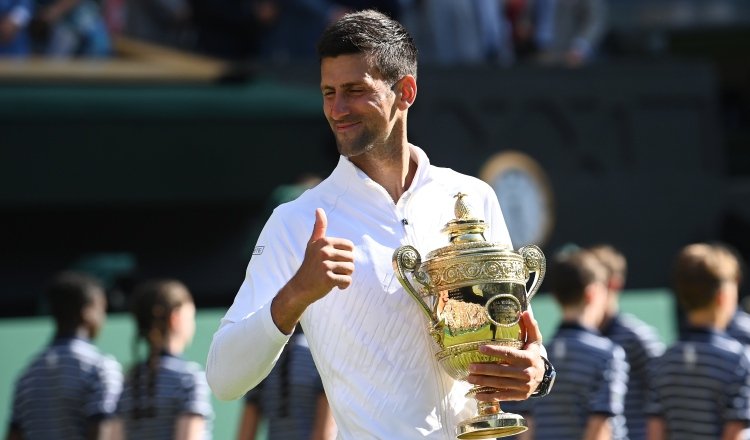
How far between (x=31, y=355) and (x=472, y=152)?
4.33m

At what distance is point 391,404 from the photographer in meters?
3.29

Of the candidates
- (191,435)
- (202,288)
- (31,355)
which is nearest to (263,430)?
(31,355)

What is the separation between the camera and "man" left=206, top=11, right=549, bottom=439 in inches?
127

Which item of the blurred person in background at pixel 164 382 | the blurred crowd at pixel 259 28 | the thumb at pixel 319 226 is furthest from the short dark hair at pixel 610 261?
the thumb at pixel 319 226

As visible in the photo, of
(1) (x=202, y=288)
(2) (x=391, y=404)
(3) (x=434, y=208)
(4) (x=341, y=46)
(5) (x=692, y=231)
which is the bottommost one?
(2) (x=391, y=404)

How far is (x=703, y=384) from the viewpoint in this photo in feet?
19.1

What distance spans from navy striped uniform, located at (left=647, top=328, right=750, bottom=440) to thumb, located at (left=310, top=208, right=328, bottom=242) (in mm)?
3027

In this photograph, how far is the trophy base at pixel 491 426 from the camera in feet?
10.5

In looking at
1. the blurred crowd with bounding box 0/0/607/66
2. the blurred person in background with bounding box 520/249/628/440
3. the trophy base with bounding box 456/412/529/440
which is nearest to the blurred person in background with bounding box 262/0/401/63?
the blurred crowd with bounding box 0/0/607/66

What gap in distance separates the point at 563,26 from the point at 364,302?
9022 millimetres

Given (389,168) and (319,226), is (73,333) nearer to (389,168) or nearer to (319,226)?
(389,168)

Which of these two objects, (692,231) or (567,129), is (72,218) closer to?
(567,129)

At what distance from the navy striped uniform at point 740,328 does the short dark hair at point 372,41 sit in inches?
142

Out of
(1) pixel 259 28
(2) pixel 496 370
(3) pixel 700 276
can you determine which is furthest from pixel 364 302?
(1) pixel 259 28
